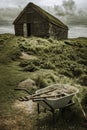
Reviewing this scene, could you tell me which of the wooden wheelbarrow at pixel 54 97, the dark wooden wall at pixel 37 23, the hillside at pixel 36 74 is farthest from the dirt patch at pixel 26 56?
the wooden wheelbarrow at pixel 54 97

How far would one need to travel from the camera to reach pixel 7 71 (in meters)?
15.8

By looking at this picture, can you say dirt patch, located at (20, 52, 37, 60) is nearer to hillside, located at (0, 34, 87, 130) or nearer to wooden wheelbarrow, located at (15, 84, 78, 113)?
hillside, located at (0, 34, 87, 130)

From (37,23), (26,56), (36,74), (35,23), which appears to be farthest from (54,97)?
(35,23)

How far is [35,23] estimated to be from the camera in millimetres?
30844

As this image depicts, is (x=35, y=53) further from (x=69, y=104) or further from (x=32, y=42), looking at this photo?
(x=69, y=104)

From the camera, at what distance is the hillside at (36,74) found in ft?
28.5

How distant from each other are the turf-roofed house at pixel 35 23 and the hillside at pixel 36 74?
3.67 m

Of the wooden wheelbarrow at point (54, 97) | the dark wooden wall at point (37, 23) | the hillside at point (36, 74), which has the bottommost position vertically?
the hillside at point (36, 74)

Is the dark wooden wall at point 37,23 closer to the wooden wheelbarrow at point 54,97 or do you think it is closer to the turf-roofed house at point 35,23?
the turf-roofed house at point 35,23

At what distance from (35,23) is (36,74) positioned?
17154 millimetres

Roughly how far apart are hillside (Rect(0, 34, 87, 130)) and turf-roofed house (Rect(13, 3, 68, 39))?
367 cm

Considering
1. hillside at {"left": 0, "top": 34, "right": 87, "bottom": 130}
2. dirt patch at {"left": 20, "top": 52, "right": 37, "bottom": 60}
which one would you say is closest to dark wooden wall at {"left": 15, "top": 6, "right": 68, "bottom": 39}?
hillside at {"left": 0, "top": 34, "right": 87, "bottom": 130}

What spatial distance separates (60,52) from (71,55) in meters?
1.48

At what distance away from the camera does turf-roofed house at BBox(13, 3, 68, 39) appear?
30.3 meters
